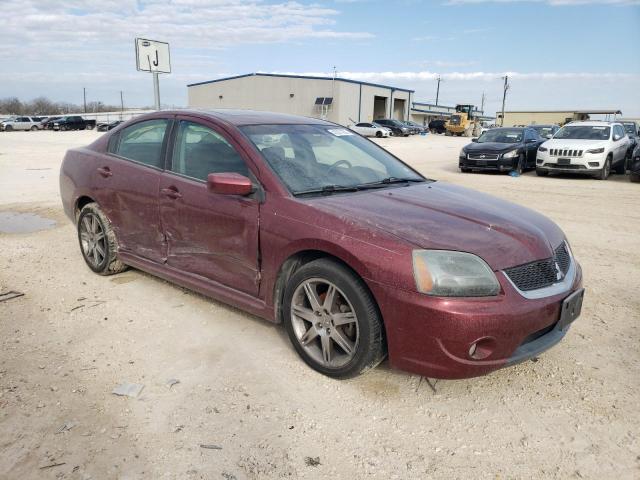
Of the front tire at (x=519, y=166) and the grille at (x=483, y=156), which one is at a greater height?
the grille at (x=483, y=156)

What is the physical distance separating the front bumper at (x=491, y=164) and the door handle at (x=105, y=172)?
39.0 feet

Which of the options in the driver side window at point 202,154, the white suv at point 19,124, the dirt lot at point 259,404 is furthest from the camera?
the white suv at point 19,124

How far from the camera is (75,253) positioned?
5.73 meters

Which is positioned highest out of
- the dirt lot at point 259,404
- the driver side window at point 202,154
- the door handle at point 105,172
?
the driver side window at point 202,154

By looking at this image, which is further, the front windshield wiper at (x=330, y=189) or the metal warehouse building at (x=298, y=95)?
the metal warehouse building at (x=298, y=95)

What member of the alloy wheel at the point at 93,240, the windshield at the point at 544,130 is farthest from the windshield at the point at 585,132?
the alloy wheel at the point at 93,240

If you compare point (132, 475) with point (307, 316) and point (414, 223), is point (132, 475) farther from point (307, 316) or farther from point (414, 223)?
point (414, 223)

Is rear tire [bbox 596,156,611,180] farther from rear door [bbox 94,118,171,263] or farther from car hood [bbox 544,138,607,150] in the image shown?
rear door [bbox 94,118,171,263]

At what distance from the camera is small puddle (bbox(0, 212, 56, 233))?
6836 millimetres

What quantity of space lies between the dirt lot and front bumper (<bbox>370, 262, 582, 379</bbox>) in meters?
0.32

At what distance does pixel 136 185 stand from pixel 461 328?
2.90 metres

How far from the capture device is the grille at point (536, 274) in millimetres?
2744

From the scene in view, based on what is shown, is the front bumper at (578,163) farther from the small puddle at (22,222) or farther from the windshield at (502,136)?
the small puddle at (22,222)

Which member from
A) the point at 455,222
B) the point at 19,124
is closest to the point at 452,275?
the point at 455,222
